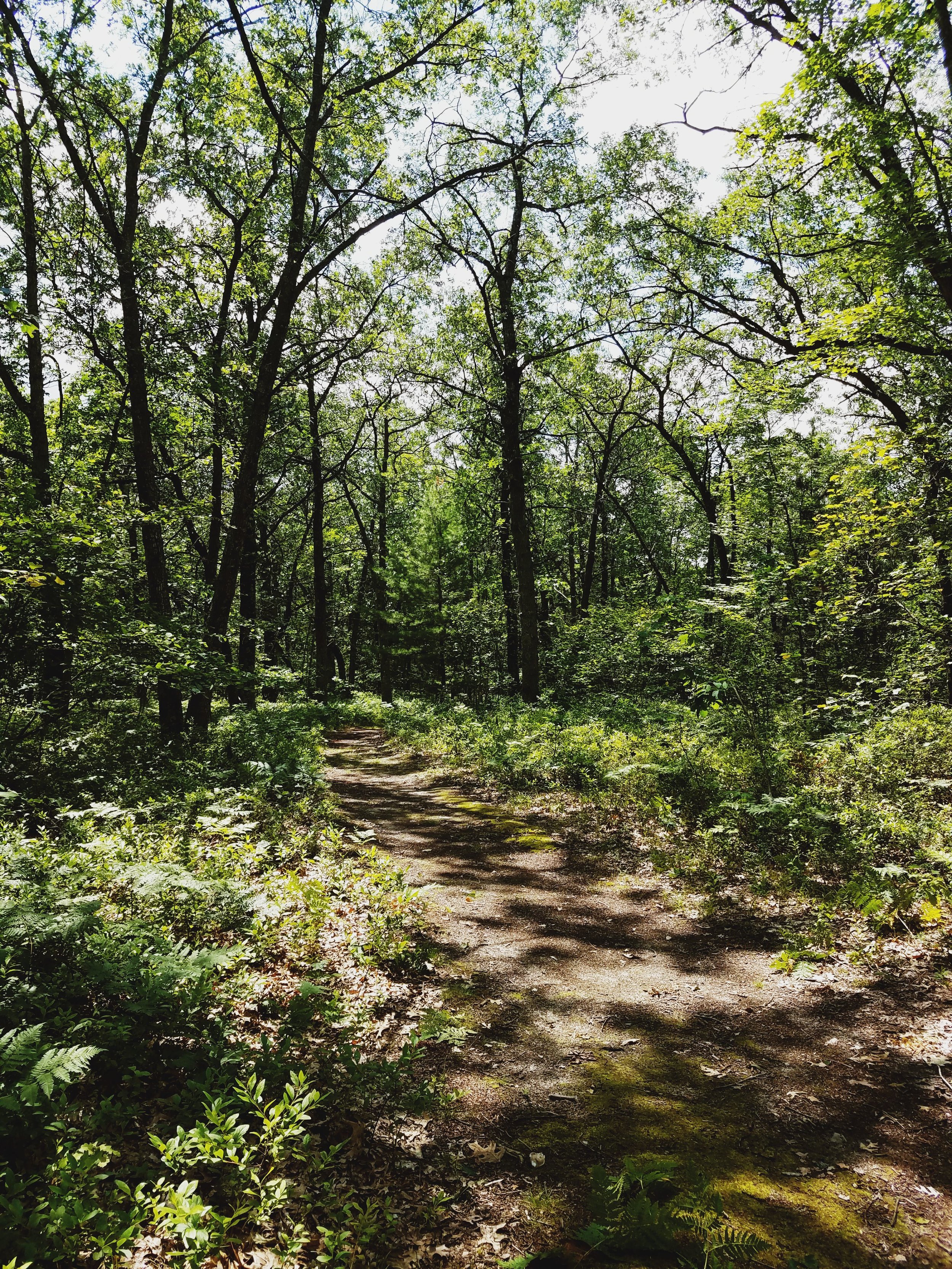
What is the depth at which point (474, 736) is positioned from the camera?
1341 centimetres

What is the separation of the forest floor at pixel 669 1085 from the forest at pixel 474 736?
0.09 feet

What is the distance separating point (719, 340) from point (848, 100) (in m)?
8.48

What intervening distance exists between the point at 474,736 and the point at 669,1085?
10071 millimetres

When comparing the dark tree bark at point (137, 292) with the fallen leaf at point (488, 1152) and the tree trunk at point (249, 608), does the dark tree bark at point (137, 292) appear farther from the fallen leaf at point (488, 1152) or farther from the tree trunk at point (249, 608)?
the fallen leaf at point (488, 1152)

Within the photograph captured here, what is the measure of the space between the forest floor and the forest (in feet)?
0.09

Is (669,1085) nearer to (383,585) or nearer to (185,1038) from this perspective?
(185,1038)

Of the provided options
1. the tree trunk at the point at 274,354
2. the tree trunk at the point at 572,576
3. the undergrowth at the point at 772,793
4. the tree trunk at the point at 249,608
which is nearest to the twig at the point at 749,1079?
the undergrowth at the point at 772,793

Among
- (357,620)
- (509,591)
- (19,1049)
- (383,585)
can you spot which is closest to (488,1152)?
(19,1049)

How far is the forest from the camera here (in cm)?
263

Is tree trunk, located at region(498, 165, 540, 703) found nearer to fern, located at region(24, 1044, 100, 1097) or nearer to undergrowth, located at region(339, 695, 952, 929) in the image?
undergrowth, located at region(339, 695, 952, 929)

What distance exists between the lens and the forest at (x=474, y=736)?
2633 mm

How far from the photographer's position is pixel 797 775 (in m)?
7.85

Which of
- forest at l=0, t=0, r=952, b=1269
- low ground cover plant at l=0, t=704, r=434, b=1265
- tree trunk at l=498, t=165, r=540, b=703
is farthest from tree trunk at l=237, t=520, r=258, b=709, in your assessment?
low ground cover plant at l=0, t=704, r=434, b=1265

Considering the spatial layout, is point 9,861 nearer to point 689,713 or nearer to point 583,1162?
point 583,1162
